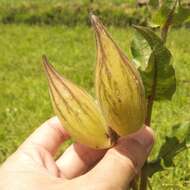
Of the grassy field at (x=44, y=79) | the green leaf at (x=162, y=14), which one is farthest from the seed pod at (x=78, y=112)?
the grassy field at (x=44, y=79)

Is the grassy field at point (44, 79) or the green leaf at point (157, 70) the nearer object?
the green leaf at point (157, 70)

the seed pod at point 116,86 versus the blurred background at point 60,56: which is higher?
the seed pod at point 116,86

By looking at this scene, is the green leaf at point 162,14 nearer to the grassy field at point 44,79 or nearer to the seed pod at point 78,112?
the seed pod at point 78,112

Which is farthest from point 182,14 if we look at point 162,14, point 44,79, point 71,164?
point 44,79

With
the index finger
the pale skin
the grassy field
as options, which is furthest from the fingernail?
the grassy field

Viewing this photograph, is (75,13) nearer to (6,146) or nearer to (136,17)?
(136,17)
